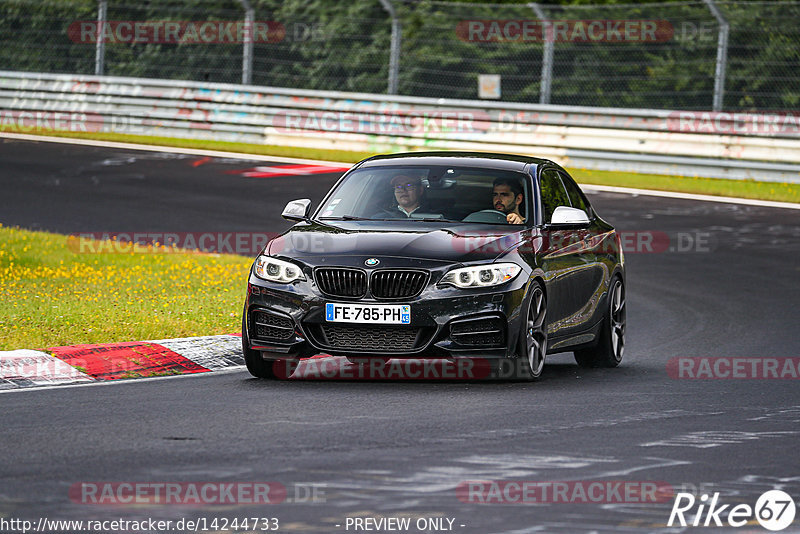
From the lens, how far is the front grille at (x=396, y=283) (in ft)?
32.0

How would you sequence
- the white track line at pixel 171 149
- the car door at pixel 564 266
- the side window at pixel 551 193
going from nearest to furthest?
the car door at pixel 564 266 < the side window at pixel 551 193 < the white track line at pixel 171 149

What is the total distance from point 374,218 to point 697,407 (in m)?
2.72

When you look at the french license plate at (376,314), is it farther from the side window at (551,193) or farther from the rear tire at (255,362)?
the side window at (551,193)

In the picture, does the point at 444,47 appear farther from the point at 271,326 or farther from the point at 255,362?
the point at 271,326

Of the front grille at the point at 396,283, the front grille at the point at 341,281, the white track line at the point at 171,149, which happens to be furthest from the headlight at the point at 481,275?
the white track line at the point at 171,149

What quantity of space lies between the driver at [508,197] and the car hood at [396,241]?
0.77 feet

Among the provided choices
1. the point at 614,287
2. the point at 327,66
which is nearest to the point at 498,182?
the point at 614,287

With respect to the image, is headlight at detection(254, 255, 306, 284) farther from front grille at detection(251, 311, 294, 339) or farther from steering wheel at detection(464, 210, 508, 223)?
steering wheel at detection(464, 210, 508, 223)

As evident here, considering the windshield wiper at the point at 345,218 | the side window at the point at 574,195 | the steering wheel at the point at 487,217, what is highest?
the side window at the point at 574,195

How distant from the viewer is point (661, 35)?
2577 cm

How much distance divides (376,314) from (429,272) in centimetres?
42

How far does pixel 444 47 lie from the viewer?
27641mm

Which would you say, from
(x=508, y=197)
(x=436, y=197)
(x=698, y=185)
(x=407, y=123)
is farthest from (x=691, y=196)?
(x=436, y=197)

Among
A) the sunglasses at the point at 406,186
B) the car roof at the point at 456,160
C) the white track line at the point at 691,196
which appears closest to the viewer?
the sunglasses at the point at 406,186
